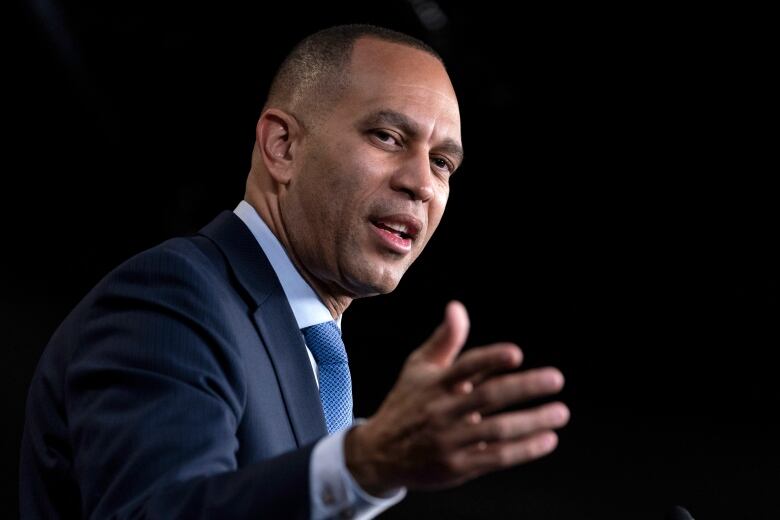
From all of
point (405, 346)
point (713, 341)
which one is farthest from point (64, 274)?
point (713, 341)

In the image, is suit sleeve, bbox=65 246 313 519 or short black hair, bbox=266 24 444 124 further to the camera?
short black hair, bbox=266 24 444 124

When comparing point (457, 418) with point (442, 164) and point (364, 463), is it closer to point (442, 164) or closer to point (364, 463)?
point (364, 463)

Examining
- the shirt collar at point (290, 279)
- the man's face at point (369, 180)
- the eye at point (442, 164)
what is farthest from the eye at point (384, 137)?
the shirt collar at point (290, 279)

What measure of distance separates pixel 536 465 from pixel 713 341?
2.14 ft

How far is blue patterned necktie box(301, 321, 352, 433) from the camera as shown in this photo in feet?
4.61

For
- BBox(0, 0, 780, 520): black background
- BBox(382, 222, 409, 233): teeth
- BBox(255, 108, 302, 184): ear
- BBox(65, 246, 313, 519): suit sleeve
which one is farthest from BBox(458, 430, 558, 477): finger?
BBox(0, 0, 780, 520): black background

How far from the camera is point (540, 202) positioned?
3055 mm

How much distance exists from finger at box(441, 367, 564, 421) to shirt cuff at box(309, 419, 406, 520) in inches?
5.1

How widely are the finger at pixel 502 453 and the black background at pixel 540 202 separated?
77.9 inches

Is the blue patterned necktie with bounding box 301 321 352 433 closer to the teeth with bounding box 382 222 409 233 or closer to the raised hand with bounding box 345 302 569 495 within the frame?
the teeth with bounding box 382 222 409 233

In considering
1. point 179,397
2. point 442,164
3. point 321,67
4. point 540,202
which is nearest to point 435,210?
point 442,164

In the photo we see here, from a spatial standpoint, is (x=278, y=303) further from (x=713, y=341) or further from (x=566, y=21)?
(x=713, y=341)

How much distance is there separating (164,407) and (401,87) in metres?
0.73

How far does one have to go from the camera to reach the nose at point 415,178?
149cm
